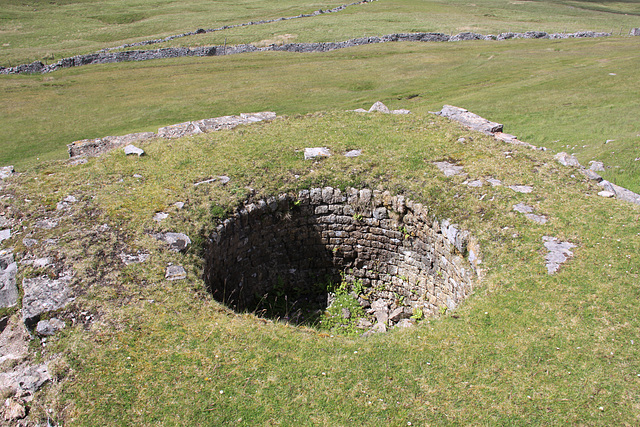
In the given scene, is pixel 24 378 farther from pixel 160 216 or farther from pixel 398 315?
pixel 398 315

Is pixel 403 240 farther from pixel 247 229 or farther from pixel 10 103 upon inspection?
pixel 10 103

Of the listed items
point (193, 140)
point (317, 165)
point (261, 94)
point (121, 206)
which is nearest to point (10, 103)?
point (261, 94)

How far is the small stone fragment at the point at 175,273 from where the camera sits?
310 inches

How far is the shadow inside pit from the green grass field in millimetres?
638

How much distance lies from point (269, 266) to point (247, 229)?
1.22 m

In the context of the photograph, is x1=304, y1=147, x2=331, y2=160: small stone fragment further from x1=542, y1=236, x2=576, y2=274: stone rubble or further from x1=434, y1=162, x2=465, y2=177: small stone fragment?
x1=542, y1=236, x2=576, y2=274: stone rubble

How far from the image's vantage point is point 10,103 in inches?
957

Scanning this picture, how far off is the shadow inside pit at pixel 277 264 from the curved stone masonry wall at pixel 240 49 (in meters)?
33.8

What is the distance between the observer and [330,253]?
1139cm

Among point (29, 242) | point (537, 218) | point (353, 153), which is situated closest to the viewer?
point (29, 242)

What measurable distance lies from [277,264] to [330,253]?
137 centimetres

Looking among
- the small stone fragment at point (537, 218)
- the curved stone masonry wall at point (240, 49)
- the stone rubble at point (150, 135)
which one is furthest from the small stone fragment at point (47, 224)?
the curved stone masonry wall at point (240, 49)

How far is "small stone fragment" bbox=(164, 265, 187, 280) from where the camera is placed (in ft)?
25.9

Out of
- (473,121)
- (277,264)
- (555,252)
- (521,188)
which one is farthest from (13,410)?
(473,121)
